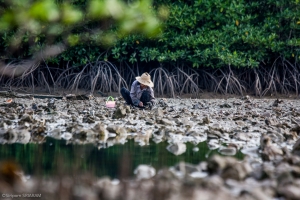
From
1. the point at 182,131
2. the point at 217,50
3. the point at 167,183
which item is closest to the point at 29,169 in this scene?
the point at 167,183

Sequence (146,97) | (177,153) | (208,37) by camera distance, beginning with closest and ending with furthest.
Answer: (177,153), (146,97), (208,37)

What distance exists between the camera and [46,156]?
4.37 metres

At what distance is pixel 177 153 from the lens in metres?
4.65

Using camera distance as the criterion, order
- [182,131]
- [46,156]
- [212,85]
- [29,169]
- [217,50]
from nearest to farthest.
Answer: [29,169] < [46,156] < [182,131] < [217,50] < [212,85]

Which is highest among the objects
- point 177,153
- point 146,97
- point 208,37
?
point 208,37

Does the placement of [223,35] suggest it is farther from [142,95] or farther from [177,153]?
[177,153]

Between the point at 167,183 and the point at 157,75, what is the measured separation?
10.9m

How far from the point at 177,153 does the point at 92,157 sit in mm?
753

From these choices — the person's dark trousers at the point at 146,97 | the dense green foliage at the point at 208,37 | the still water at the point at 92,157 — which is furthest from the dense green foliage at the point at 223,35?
the still water at the point at 92,157

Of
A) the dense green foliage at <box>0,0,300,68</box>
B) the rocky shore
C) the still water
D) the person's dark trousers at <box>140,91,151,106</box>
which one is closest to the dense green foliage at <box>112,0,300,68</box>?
the dense green foliage at <box>0,0,300,68</box>

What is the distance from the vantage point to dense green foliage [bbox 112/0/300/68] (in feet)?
43.3

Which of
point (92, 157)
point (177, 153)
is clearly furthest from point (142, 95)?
point (92, 157)

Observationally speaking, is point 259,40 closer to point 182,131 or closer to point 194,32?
point 194,32

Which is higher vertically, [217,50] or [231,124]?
[217,50]
